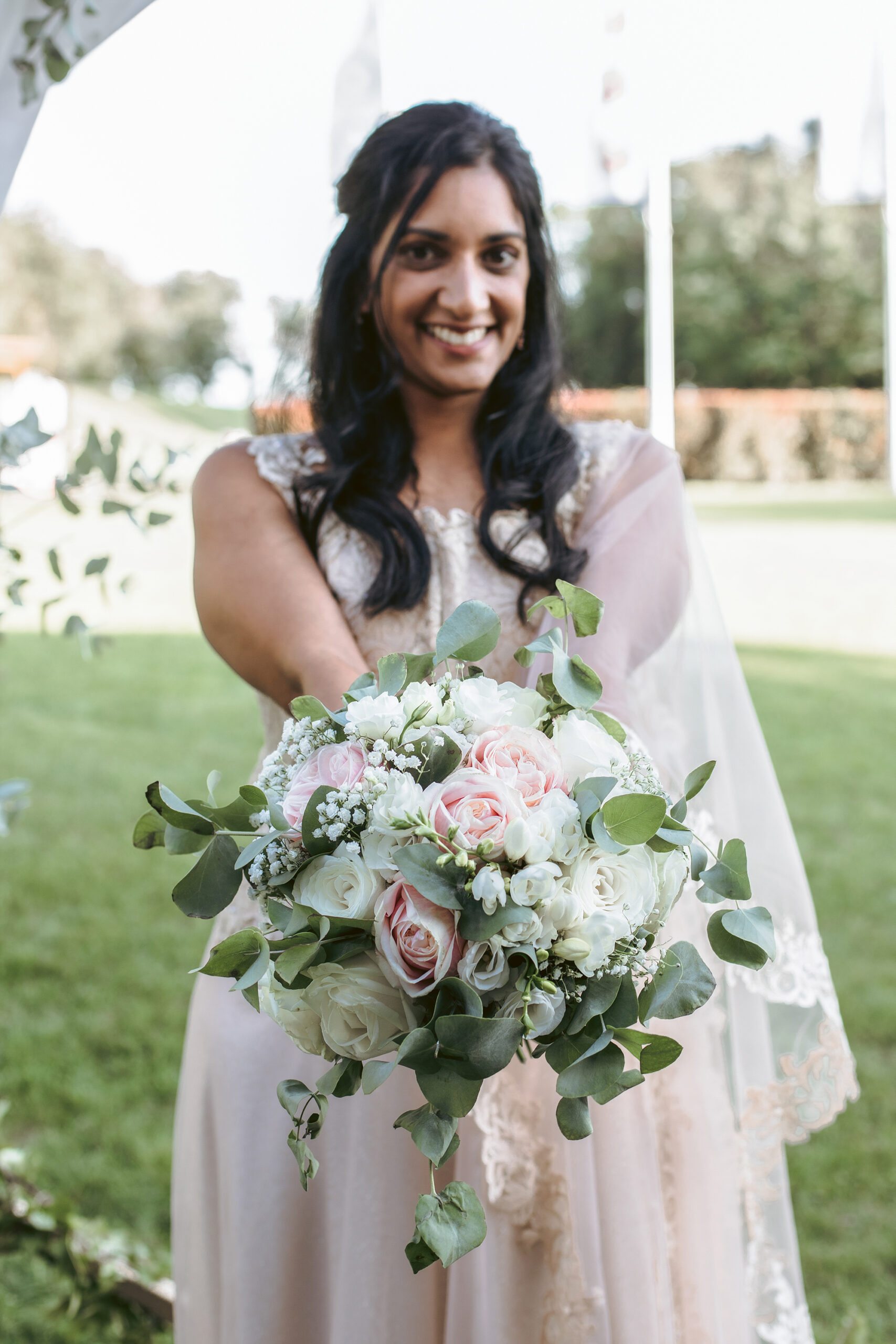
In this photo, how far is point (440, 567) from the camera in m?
1.86

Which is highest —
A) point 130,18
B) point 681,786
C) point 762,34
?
point 762,34

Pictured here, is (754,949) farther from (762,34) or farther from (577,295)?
(577,295)

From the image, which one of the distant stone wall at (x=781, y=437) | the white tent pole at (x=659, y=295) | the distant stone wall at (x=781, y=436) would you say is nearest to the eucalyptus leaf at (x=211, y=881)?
the white tent pole at (x=659, y=295)

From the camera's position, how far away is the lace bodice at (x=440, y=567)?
71.6 inches

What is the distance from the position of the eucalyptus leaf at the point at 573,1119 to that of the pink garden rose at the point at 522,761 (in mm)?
271

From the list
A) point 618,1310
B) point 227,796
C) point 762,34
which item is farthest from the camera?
point 762,34

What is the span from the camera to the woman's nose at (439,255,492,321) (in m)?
1.78

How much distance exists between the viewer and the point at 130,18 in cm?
191

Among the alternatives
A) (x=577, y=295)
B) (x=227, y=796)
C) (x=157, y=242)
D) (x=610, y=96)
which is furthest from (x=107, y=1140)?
(x=577, y=295)

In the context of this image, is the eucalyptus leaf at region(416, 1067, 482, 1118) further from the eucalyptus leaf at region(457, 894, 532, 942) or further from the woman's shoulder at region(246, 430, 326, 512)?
the woman's shoulder at region(246, 430, 326, 512)

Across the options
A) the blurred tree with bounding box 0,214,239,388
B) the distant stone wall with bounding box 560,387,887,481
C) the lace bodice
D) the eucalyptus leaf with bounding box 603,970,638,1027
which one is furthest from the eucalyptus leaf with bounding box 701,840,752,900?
the blurred tree with bounding box 0,214,239,388

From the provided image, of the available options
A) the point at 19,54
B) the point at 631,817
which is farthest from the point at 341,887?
the point at 19,54

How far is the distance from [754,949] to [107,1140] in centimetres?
284

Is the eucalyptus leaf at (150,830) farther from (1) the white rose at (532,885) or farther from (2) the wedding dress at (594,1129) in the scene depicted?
(2) the wedding dress at (594,1129)
